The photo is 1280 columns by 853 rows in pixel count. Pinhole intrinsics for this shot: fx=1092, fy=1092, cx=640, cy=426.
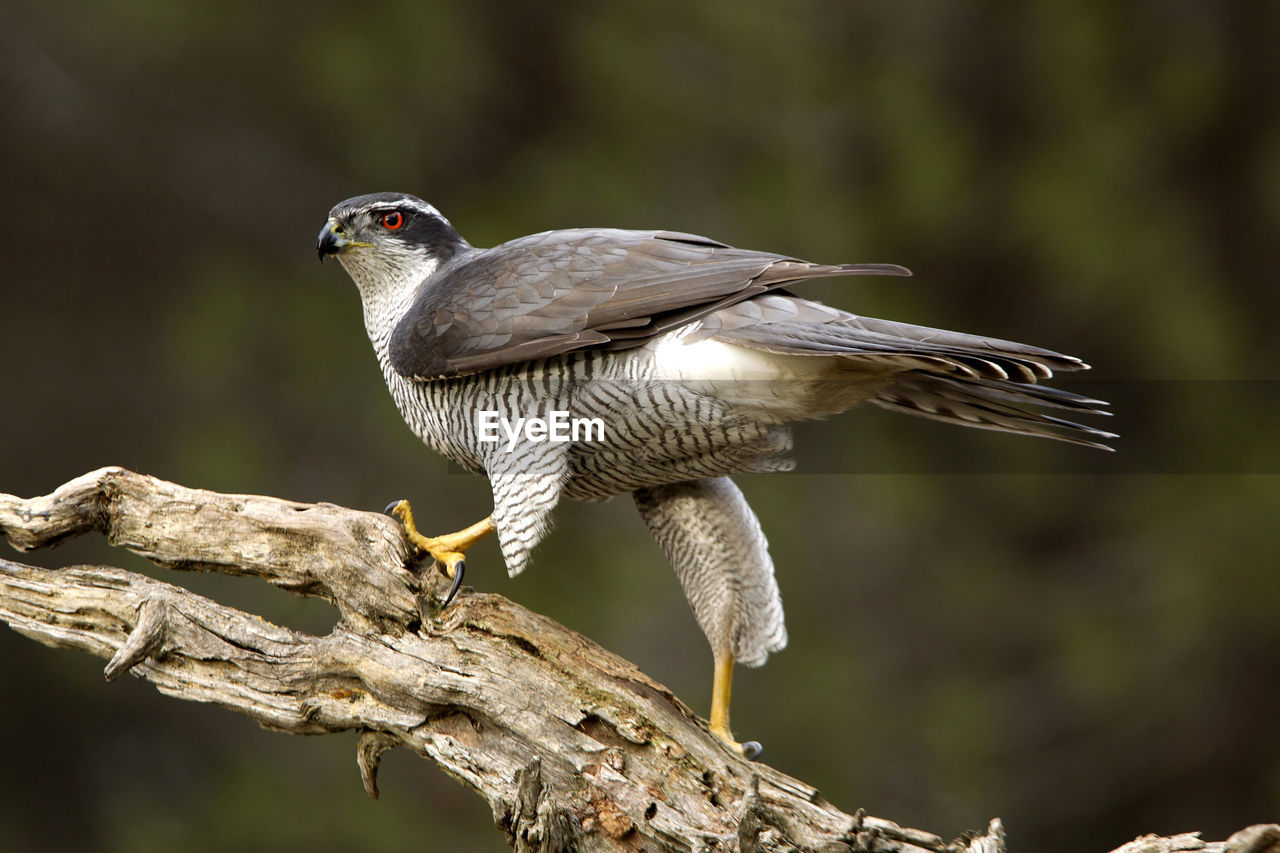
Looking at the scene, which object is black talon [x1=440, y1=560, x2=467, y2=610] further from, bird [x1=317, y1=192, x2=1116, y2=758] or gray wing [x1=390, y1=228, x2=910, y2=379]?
gray wing [x1=390, y1=228, x2=910, y2=379]

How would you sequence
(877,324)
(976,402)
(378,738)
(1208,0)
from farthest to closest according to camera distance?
1. (1208,0)
2. (378,738)
3. (976,402)
4. (877,324)

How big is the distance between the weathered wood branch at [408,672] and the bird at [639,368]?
0.18m

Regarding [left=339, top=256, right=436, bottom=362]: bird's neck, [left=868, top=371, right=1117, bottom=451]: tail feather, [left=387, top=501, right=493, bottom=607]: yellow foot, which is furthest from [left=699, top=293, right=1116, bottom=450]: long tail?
[left=339, top=256, right=436, bottom=362]: bird's neck

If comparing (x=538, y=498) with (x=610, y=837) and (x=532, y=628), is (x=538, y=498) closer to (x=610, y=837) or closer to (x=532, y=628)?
(x=532, y=628)

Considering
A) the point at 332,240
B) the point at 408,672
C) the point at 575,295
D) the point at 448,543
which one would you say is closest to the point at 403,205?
the point at 332,240

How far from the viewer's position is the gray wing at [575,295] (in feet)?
7.54

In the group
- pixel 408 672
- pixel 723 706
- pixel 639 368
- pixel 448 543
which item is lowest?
pixel 408 672

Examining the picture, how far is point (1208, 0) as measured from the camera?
513cm

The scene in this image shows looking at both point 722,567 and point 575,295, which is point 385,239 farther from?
point 722,567

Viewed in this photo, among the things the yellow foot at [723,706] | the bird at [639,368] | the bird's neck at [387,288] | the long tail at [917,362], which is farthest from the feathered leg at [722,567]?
the bird's neck at [387,288]

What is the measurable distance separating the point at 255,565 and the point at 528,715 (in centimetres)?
75

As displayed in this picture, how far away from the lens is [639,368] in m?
2.31

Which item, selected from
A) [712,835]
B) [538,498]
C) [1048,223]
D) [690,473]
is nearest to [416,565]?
[538,498]

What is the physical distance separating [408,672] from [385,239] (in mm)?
1079
